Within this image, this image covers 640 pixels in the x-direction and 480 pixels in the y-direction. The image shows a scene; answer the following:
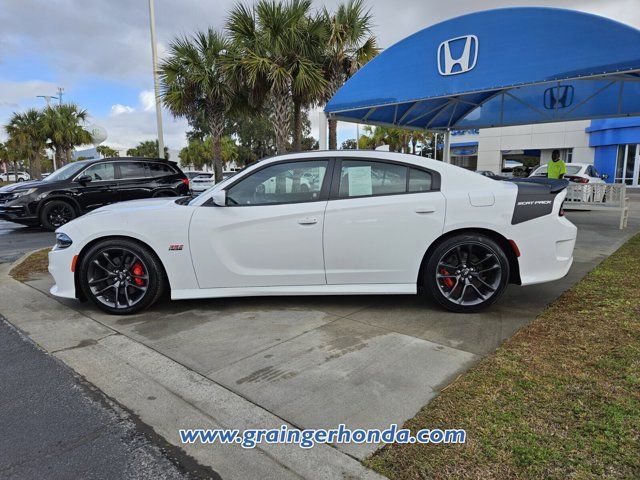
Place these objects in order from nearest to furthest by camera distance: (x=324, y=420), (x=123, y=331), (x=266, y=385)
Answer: (x=324, y=420) < (x=266, y=385) < (x=123, y=331)

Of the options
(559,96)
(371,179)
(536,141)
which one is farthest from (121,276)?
(536,141)

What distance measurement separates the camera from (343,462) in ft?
7.11

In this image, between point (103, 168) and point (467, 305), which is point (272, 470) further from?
point (103, 168)

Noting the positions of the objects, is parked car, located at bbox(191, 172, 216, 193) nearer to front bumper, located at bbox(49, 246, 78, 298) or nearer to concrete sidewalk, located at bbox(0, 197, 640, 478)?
concrete sidewalk, located at bbox(0, 197, 640, 478)

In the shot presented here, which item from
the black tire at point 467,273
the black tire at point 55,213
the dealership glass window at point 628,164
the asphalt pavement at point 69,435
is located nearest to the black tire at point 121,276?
the asphalt pavement at point 69,435

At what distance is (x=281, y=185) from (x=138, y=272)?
163 cm

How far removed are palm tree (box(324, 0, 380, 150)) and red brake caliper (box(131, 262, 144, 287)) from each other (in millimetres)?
8930

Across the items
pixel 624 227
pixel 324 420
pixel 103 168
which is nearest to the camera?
pixel 324 420

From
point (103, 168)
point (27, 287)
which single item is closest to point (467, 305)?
point (27, 287)

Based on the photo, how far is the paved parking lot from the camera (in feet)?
8.86

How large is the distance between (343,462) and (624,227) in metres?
9.85

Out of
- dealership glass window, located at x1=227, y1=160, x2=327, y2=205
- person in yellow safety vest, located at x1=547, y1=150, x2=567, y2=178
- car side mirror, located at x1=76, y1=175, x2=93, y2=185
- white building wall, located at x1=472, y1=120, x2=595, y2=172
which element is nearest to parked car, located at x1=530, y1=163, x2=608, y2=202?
person in yellow safety vest, located at x1=547, y1=150, x2=567, y2=178

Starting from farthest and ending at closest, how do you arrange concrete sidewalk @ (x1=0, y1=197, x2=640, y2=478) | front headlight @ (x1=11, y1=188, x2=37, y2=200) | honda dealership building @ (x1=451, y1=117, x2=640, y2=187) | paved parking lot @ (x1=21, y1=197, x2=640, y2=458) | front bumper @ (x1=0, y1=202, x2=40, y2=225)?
honda dealership building @ (x1=451, y1=117, x2=640, y2=187) → front headlight @ (x1=11, y1=188, x2=37, y2=200) → front bumper @ (x1=0, y1=202, x2=40, y2=225) → paved parking lot @ (x1=21, y1=197, x2=640, y2=458) → concrete sidewalk @ (x1=0, y1=197, x2=640, y2=478)

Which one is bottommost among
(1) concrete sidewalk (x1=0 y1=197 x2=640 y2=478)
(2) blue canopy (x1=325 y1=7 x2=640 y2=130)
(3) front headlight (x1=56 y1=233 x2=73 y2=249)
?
(1) concrete sidewalk (x1=0 y1=197 x2=640 y2=478)
